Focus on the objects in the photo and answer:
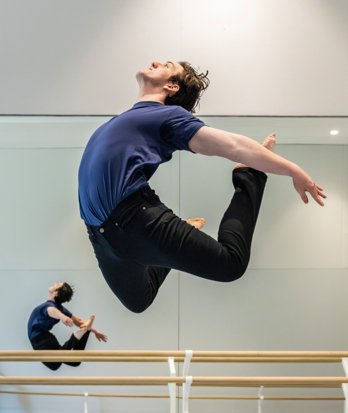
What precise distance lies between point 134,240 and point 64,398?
261 cm

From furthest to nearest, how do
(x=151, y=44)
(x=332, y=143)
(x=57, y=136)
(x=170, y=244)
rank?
1. (x=332, y=143)
2. (x=57, y=136)
3. (x=151, y=44)
4. (x=170, y=244)

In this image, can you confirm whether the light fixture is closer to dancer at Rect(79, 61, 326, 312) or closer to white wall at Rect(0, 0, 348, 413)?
white wall at Rect(0, 0, 348, 413)

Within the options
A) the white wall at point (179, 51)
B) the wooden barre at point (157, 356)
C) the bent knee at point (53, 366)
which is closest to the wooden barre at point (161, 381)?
the wooden barre at point (157, 356)

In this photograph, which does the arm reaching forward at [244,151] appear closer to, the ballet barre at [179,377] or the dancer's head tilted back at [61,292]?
the ballet barre at [179,377]

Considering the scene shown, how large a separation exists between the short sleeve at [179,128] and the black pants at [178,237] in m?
0.17

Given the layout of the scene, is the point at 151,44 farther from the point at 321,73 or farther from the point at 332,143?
the point at 332,143

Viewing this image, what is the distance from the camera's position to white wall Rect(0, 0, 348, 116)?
289cm

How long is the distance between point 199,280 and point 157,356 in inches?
82.6

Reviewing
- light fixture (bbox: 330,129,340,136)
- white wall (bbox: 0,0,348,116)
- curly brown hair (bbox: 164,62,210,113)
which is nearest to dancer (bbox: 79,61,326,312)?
curly brown hair (bbox: 164,62,210,113)

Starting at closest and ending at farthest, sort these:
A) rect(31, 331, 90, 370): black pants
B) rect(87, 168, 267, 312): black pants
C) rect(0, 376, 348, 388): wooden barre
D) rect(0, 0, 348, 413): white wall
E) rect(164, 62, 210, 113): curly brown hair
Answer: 1. rect(0, 376, 348, 388): wooden barre
2. rect(87, 168, 267, 312): black pants
3. rect(164, 62, 210, 113): curly brown hair
4. rect(31, 331, 90, 370): black pants
5. rect(0, 0, 348, 413): white wall

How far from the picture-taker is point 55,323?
3.86 metres

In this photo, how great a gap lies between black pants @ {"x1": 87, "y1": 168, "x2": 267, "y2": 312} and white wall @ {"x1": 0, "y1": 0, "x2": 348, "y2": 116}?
1.03 m

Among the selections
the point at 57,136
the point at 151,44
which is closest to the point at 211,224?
the point at 57,136

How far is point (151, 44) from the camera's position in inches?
116
